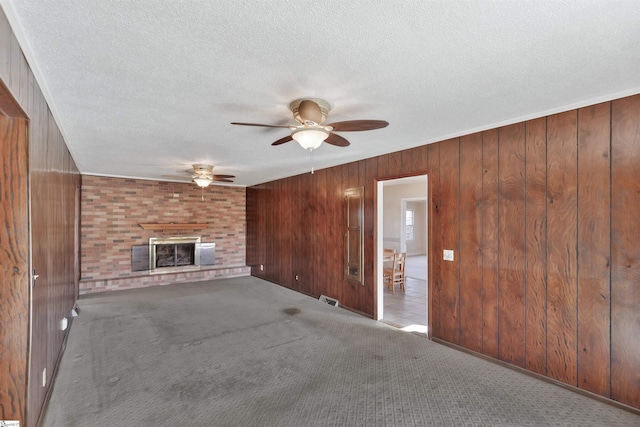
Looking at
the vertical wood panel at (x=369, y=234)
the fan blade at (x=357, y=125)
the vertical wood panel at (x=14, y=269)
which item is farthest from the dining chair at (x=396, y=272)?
the vertical wood panel at (x=14, y=269)

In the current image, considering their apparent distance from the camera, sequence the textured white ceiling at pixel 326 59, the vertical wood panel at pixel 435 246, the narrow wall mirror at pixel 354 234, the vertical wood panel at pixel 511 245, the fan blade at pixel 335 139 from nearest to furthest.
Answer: the textured white ceiling at pixel 326 59, the fan blade at pixel 335 139, the vertical wood panel at pixel 511 245, the vertical wood panel at pixel 435 246, the narrow wall mirror at pixel 354 234

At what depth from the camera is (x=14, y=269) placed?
1.70 meters

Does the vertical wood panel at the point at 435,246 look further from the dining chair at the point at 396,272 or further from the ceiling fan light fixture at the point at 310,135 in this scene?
the dining chair at the point at 396,272

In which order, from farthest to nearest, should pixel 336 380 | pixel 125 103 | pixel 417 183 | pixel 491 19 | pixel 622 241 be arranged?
pixel 417 183
pixel 336 380
pixel 125 103
pixel 622 241
pixel 491 19

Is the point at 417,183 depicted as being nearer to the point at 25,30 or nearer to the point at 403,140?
the point at 403,140

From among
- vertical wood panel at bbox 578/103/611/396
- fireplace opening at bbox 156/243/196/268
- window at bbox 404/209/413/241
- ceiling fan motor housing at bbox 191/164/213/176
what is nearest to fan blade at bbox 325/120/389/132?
vertical wood panel at bbox 578/103/611/396

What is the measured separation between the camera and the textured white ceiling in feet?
4.52

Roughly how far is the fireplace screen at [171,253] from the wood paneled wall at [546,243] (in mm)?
5435

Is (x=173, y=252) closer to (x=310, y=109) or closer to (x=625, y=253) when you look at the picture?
(x=310, y=109)

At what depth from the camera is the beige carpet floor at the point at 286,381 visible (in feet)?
7.13

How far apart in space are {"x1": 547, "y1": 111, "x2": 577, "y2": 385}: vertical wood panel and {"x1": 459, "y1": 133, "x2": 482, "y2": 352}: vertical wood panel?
61cm

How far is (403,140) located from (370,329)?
2514mm

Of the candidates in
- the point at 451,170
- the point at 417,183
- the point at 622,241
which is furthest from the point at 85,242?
the point at 417,183

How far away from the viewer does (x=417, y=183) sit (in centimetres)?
935
